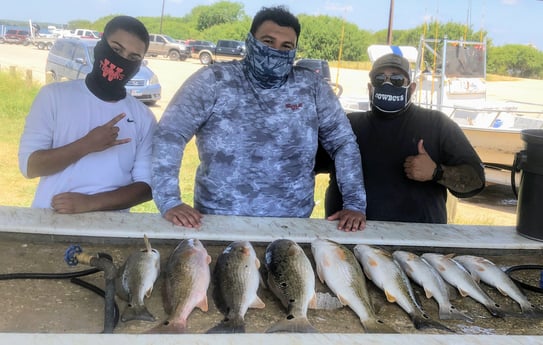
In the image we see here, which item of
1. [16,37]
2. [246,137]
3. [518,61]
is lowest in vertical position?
[246,137]

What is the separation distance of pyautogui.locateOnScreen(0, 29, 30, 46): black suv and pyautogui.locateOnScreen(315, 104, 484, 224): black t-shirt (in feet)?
130

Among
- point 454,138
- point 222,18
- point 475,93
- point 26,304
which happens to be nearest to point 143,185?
point 26,304

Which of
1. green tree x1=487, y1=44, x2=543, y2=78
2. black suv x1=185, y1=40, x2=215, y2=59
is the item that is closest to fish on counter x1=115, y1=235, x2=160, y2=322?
black suv x1=185, y1=40, x2=215, y2=59

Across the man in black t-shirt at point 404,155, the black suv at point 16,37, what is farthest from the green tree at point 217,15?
the man in black t-shirt at point 404,155

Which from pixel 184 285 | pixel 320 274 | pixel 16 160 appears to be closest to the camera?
pixel 184 285

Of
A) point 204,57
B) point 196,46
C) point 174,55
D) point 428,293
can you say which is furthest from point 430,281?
point 196,46

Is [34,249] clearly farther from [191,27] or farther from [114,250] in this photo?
[191,27]

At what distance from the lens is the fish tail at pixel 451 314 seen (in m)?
2.08

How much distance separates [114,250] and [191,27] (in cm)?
4683

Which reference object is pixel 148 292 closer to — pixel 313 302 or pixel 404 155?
pixel 313 302

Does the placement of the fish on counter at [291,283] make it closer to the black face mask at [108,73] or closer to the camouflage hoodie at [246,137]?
the camouflage hoodie at [246,137]

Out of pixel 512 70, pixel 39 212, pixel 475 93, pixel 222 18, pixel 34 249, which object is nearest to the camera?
pixel 34 249

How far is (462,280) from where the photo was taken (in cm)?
231

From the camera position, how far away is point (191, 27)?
154 ft
